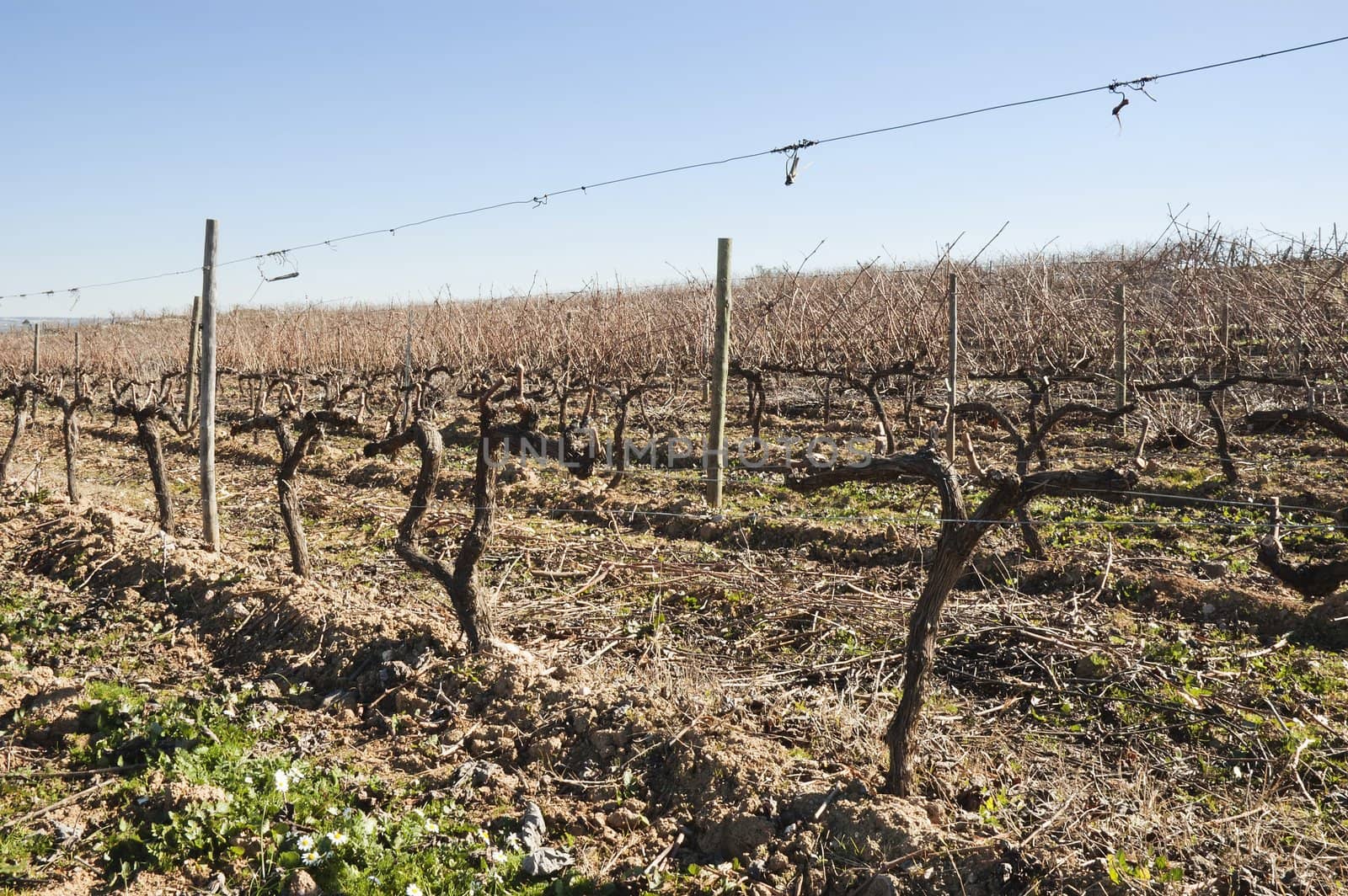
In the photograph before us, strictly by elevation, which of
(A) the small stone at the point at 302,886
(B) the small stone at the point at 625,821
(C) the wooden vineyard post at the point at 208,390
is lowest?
(A) the small stone at the point at 302,886

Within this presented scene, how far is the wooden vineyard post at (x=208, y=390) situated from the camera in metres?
6.54

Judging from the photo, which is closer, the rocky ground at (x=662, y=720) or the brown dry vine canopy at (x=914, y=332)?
the rocky ground at (x=662, y=720)

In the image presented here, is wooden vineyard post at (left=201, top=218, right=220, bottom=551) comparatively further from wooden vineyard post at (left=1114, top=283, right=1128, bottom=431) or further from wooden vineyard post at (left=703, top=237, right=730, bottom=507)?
wooden vineyard post at (left=1114, top=283, right=1128, bottom=431)

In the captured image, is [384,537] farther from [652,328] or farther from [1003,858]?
[652,328]

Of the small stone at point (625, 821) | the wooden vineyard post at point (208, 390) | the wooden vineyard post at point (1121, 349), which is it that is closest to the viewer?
the small stone at point (625, 821)

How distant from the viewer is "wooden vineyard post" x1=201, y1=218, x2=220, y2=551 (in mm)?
6543

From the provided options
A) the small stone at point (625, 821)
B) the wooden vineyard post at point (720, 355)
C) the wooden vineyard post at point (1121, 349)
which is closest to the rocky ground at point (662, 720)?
the small stone at point (625, 821)

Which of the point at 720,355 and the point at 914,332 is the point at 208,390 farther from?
the point at 914,332

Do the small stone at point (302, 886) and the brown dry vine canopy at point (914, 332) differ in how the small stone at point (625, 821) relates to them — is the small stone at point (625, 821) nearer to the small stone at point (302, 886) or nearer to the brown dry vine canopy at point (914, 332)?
the small stone at point (302, 886)

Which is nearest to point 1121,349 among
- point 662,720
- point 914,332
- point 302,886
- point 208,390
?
point 914,332

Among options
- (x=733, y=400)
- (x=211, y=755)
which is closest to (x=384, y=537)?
(x=211, y=755)

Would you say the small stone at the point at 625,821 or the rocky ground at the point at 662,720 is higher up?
the rocky ground at the point at 662,720

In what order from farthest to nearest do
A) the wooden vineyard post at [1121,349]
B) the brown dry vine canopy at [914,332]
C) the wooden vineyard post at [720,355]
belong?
the brown dry vine canopy at [914,332]
the wooden vineyard post at [1121,349]
the wooden vineyard post at [720,355]

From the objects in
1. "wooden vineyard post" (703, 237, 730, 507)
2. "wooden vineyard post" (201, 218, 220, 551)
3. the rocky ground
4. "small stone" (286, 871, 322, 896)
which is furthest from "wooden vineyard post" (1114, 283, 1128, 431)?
"small stone" (286, 871, 322, 896)
